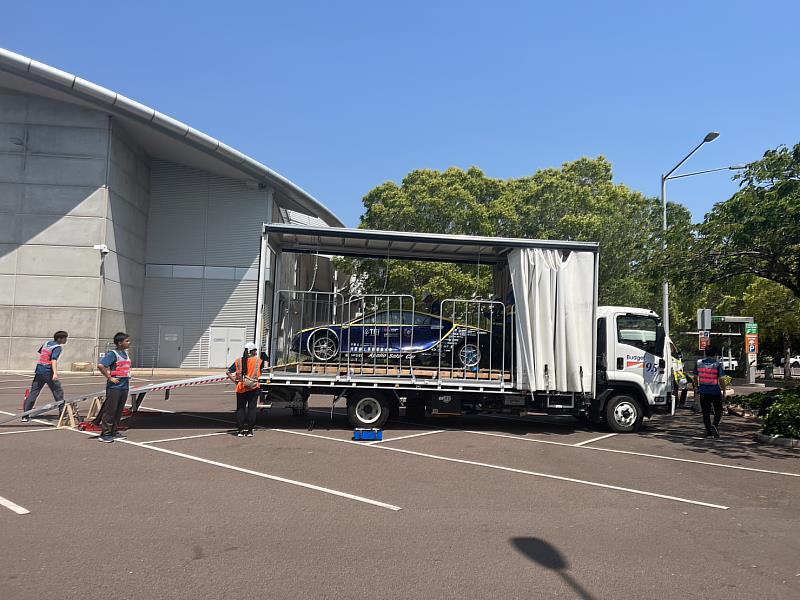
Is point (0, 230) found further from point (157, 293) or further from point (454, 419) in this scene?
point (454, 419)

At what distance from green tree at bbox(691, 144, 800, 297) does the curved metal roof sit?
2464cm

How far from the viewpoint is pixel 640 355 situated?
11.4m

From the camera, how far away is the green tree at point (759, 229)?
11406mm

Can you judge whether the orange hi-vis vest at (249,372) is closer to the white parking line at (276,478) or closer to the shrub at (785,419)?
the white parking line at (276,478)

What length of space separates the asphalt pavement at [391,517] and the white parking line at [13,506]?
0.02 meters

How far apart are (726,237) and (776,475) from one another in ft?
21.3

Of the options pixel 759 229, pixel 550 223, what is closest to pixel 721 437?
pixel 759 229

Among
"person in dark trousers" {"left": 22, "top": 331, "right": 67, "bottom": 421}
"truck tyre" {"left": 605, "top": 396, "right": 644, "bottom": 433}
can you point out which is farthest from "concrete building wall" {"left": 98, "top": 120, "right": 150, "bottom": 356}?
"truck tyre" {"left": 605, "top": 396, "right": 644, "bottom": 433}

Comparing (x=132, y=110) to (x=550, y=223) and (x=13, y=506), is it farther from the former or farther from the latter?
(x=13, y=506)

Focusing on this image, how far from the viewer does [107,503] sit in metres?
6.14

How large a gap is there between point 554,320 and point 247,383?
17.1 feet

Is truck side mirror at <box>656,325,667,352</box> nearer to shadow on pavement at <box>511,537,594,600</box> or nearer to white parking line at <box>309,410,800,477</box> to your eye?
white parking line at <box>309,410,800,477</box>

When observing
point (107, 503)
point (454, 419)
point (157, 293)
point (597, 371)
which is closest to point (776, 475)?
point (597, 371)

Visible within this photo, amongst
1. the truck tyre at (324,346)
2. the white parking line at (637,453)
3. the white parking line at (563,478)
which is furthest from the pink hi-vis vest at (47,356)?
the white parking line at (637,453)
